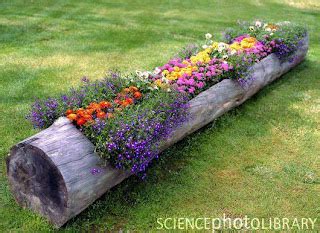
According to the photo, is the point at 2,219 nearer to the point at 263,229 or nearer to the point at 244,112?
the point at 263,229

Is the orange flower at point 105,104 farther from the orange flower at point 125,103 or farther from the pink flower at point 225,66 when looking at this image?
the pink flower at point 225,66

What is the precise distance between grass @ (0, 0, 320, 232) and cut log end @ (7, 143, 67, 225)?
0.17 m

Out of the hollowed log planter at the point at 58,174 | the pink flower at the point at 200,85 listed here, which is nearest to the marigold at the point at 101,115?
the hollowed log planter at the point at 58,174

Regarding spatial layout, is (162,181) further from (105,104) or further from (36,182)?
(36,182)

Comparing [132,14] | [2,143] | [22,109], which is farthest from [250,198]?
[132,14]

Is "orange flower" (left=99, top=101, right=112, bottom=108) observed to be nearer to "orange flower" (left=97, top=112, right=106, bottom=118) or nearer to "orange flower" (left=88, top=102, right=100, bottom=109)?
"orange flower" (left=88, top=102, right=100, bottom=109)

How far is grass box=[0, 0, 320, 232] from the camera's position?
472cm

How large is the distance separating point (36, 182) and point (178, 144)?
7.56ft

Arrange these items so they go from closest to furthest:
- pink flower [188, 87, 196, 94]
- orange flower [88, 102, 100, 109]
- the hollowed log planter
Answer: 1. the hollowed log planter
2. orange flower [88, 102, 100, 109]
3. pink flower [188, 87, 196, 94]

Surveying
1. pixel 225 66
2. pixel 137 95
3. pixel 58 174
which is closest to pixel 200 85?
pixel 225 66

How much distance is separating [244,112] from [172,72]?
1.60 metres

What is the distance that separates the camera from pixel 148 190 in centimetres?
497

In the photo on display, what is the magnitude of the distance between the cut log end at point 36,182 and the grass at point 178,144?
6.8 inches

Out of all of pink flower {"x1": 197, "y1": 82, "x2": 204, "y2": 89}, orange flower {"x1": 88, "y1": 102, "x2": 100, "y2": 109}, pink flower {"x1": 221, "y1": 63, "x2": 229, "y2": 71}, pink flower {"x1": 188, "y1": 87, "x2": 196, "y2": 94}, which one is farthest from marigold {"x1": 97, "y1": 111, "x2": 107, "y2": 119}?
pink flower {"x1": 221, "y1": 63, "x2": 229, "y2": 71}
